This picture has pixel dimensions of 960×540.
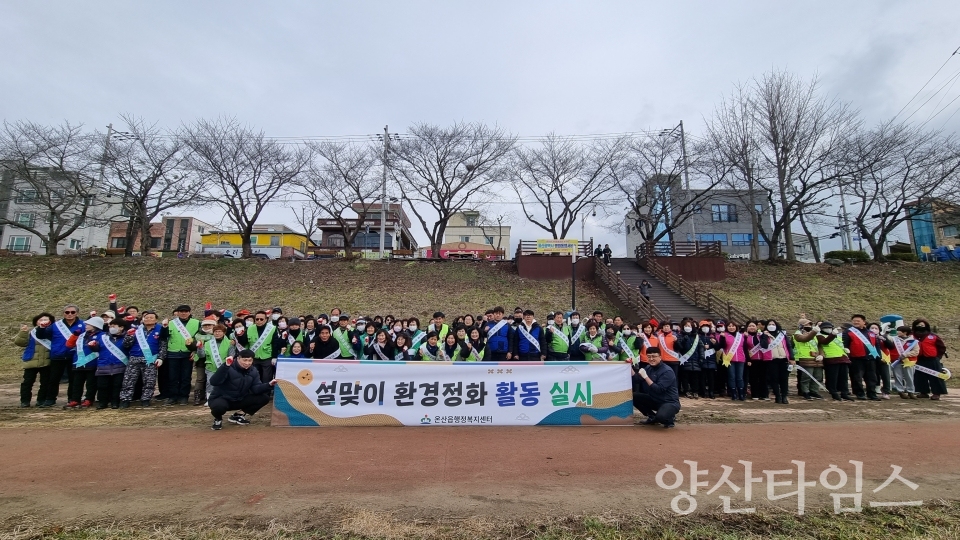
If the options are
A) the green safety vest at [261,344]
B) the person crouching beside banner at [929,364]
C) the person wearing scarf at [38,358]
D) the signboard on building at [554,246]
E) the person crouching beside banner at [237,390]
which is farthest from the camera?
the signboard on building at [554,246]

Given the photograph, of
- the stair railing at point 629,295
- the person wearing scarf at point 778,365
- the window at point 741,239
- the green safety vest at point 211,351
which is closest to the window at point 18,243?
the green safety vest at point 211,351

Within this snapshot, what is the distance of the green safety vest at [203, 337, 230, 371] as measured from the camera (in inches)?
310

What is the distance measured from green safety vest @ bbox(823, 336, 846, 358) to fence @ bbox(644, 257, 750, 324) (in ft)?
24.4

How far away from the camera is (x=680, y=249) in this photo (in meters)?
26.3

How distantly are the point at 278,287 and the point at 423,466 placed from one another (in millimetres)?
20245

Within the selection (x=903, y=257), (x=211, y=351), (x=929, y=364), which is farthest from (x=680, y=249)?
(x=211, y=351)

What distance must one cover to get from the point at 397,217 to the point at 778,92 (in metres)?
34.8

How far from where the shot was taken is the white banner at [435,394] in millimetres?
6316

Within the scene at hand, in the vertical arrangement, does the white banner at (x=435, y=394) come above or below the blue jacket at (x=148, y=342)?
below

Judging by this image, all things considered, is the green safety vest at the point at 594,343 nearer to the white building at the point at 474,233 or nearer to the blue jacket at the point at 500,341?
the blue jacket at the point at 500,341

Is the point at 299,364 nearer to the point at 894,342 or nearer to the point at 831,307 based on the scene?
the point at 894,342

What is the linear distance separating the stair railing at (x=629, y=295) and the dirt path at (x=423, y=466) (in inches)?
455

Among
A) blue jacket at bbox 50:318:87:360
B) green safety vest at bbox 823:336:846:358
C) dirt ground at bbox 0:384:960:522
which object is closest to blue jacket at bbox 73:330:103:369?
blue jacket at bbox 50:318:87:360

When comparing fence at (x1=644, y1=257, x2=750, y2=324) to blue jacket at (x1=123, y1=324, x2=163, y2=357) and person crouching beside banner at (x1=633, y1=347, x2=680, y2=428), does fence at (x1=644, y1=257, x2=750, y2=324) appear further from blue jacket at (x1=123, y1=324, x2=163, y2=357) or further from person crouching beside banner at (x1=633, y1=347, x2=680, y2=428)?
blue jacket at (x1=123, y1=324, x2=163, y2=357)
